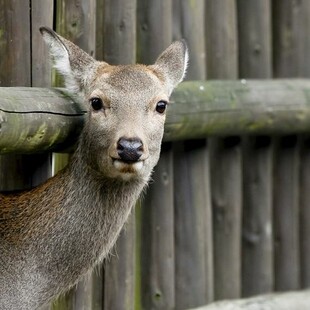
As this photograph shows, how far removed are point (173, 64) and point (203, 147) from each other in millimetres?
1688

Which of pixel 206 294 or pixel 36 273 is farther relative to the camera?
pixel 206 294

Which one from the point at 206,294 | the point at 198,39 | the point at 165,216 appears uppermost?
the point at 198,39

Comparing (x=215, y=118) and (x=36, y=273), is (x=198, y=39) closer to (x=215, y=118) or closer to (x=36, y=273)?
(x=215, y=118)

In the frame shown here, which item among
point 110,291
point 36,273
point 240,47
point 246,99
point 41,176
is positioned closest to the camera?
point 36,273

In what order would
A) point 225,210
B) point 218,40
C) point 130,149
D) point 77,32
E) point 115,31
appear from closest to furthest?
point 130,149 < point 77,32 < point 115,31 < point 218,40 < point 225,210

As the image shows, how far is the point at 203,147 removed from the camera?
10031 millimetres

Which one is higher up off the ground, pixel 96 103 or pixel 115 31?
pixel 115 31

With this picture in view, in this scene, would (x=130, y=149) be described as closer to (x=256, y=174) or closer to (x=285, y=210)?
(x=256, y=174)

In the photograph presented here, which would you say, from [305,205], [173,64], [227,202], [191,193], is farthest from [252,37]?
[173,64]

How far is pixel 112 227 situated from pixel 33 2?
161 cm

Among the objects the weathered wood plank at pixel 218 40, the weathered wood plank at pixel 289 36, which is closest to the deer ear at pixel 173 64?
the weathered wood plank at pixel 218 40

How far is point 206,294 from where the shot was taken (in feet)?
33.4

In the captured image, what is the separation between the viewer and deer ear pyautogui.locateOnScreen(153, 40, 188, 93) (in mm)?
8383

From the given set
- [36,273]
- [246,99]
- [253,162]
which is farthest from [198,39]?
[36,273]
